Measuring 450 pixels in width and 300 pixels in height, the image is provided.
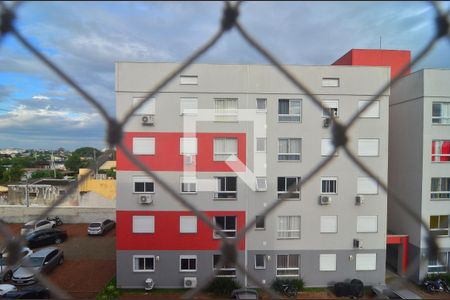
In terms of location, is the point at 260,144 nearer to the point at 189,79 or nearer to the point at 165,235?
the point at 189,79

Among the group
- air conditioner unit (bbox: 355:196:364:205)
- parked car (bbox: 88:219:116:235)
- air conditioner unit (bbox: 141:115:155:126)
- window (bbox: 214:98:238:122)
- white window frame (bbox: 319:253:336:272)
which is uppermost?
window (bbox: 214:98:238:122)

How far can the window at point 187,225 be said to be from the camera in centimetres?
492

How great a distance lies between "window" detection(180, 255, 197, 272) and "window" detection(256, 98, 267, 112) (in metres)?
2.94

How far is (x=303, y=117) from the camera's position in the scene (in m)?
5.10

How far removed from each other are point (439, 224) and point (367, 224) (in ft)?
4.83

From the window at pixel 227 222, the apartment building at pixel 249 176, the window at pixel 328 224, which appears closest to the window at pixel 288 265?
the apartment building at pixel 249 176

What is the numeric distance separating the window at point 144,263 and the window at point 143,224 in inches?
18.6

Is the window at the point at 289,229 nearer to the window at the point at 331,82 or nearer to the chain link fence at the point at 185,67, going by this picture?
the window at the point at 331,82

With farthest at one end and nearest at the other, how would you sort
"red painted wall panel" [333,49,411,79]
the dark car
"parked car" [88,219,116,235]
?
"parked car" [88,219,116,235] → the dark car → "red painted wall panel" [333,49,411,79]

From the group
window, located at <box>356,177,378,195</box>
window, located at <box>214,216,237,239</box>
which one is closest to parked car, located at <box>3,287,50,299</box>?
window, located at <box>214,216,237,239</box>

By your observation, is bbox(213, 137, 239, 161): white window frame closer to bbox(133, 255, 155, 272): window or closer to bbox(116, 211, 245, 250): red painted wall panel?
bbox(116, 211, 245, 250): red painted wall panel

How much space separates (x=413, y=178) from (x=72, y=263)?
7.18m

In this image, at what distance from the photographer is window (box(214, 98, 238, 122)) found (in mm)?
4941

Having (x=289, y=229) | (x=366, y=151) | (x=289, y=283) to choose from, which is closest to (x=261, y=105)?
(x=366, y=151)
